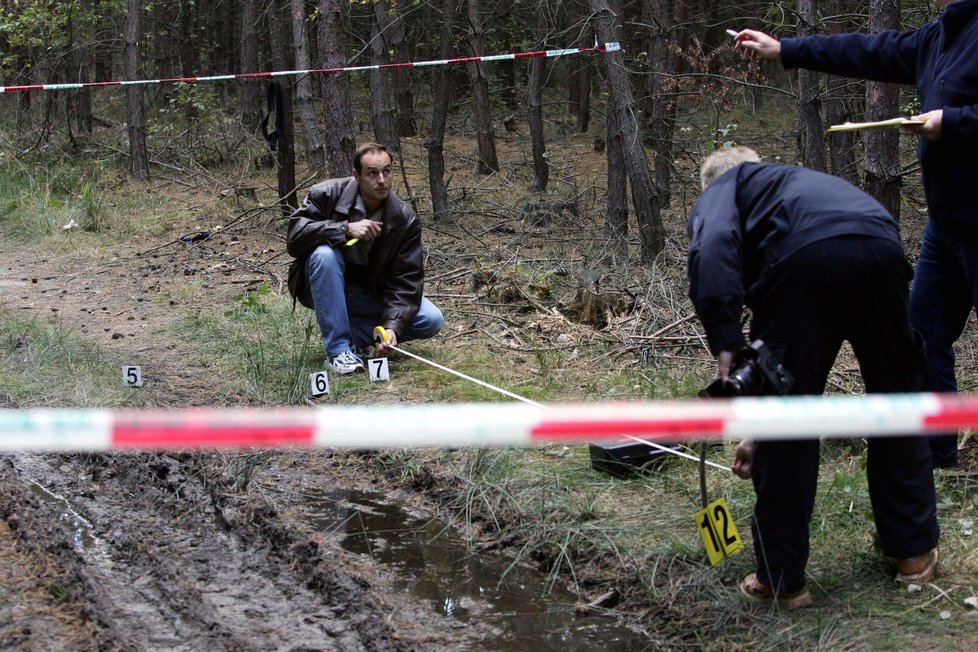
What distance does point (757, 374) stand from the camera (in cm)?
297

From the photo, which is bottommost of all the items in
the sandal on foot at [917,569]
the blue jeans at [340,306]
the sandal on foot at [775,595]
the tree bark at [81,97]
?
the sandal on foot at [775,595]

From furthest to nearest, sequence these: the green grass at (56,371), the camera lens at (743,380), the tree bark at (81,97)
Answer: the tree bark at (81,97)
the green grass at (56,371)
the camera lens at (743,380)

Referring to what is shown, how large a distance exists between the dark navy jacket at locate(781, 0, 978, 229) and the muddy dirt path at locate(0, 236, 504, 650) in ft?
7.19

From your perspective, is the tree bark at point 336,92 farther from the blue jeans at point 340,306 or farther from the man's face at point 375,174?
the man's face at point 375,174

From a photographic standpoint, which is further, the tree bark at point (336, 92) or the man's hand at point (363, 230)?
the tree bark at point (336, 92)

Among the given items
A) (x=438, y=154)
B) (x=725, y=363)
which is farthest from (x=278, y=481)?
(x=438, y=154)

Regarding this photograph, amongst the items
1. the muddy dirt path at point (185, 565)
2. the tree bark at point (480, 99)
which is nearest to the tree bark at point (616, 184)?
the tree bark at point (480, 99)

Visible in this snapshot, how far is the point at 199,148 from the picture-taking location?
16.1 meters

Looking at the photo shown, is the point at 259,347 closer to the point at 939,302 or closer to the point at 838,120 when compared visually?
the point at 939,302

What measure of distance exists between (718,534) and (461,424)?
145cm

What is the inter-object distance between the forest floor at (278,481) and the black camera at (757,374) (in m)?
0.75

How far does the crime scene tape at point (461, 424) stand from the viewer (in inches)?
86.0

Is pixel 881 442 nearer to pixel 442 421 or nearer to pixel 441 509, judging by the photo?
pixel 442 421

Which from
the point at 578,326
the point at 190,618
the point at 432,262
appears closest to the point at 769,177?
the point at 190,618
